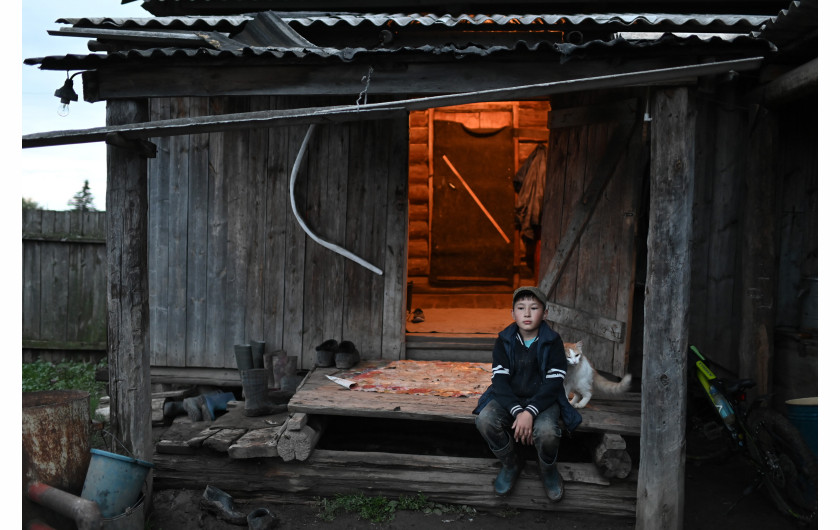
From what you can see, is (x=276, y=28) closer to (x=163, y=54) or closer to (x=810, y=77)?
(x=163, y=54)

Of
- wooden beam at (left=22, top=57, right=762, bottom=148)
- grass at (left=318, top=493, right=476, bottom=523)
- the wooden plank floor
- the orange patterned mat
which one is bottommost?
grass at (left=318, top=493, right=476, bottom=523)

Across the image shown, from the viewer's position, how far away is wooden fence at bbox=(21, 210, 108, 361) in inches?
352

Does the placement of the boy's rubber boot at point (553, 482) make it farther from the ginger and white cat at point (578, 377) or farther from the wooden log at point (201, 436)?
the wooden log at point (201, 436)

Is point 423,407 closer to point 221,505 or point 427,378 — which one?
point 427,378

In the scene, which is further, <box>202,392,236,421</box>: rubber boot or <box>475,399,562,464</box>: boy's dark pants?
<box>202,392,236,421</box>: rubber boot

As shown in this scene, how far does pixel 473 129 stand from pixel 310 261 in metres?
5.30

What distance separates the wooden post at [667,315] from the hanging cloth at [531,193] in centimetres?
477

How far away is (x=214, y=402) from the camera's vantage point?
5.78 m

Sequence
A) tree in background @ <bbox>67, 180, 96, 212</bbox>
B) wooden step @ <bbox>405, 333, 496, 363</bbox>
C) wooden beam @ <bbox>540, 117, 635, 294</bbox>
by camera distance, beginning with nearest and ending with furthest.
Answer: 1. wooden beam @ <bbox>540, 117, 635, 294</bbox>
2. wooden step @ <bbox>405, 333, 496, 363</bbox>
3. tree in background @ <bbox>67, 180, 96, 212</bbox>

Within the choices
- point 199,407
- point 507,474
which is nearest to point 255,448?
point 199,407

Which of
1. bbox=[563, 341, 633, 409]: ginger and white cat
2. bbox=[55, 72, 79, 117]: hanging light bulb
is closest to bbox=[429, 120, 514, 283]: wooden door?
bbox=[563, 341, 633, 409]: ginger and white cat

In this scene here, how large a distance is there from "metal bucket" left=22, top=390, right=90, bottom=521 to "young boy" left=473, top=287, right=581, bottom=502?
2.71 metres

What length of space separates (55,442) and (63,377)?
4874 millimetres

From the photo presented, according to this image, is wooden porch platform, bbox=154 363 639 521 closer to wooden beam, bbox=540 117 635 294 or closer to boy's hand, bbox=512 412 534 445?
boy's hand, bbox=512 412 534 445
